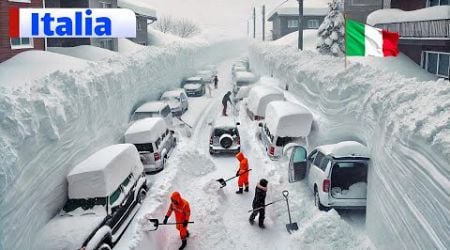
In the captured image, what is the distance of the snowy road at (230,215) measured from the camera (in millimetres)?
9289

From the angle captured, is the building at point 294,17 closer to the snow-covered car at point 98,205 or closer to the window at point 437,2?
the window at point 437,2

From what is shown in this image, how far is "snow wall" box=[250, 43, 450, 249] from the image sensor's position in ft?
19.3

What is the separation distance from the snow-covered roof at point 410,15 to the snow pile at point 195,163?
1331cm

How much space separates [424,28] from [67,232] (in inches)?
760

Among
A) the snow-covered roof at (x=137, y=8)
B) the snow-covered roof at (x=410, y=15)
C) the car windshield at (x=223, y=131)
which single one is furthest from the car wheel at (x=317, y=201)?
the snow-covered roof at (x=137, y=8)

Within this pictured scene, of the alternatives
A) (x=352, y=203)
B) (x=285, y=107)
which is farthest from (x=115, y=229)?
(x=285, y=107)

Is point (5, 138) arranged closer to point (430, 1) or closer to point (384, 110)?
point (384, 110)

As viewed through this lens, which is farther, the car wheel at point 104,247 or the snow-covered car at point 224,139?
the snow-covered car at point 224,139

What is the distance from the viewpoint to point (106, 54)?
2422 centimetres

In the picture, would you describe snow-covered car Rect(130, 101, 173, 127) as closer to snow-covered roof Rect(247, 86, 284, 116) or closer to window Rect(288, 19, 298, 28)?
snow-covered roof Rect(247, 86, 284, 116)

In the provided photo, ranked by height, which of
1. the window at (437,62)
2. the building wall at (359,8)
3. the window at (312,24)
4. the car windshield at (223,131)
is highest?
the window at (312,24)

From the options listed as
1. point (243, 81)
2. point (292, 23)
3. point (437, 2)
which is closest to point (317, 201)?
point (437, 2)

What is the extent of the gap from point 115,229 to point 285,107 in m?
8.96

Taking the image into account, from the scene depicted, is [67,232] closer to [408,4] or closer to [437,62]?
[437,62]
